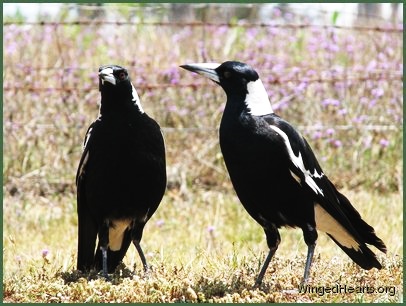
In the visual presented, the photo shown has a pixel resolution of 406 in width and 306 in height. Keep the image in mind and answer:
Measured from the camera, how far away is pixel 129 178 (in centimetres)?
414

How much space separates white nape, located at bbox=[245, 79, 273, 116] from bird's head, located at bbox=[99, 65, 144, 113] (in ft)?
1.81

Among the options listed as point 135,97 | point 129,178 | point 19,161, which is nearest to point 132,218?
point 129,178

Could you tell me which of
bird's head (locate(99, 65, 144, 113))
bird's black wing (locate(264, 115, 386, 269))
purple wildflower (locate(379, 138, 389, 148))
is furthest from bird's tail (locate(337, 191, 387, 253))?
purple wildflower (locate(379, 138, 389, 148))

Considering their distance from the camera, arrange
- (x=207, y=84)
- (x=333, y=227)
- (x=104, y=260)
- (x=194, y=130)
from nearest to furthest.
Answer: (x=333, y=227), (x=104, y=260), (x=194, y=130), (x=207, y=84)

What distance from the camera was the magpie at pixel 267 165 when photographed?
386 centimetres

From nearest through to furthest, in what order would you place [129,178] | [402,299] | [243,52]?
[402,299], [129,178], [243,52]

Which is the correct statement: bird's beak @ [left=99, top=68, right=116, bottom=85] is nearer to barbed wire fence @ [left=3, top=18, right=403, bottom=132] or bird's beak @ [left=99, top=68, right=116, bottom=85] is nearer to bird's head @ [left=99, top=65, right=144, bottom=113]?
bird's head @ [left=99, top=65, right=144, bottom=113]

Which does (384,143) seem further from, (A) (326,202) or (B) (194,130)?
(A) (326,202)

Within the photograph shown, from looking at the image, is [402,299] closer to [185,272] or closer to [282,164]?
[282,164]

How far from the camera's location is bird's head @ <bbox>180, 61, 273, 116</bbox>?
157 inches

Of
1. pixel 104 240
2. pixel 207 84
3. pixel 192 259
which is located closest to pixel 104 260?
pixel 104 240

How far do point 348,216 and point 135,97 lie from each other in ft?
3.63

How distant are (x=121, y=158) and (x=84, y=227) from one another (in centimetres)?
52

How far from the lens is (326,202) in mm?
4055
